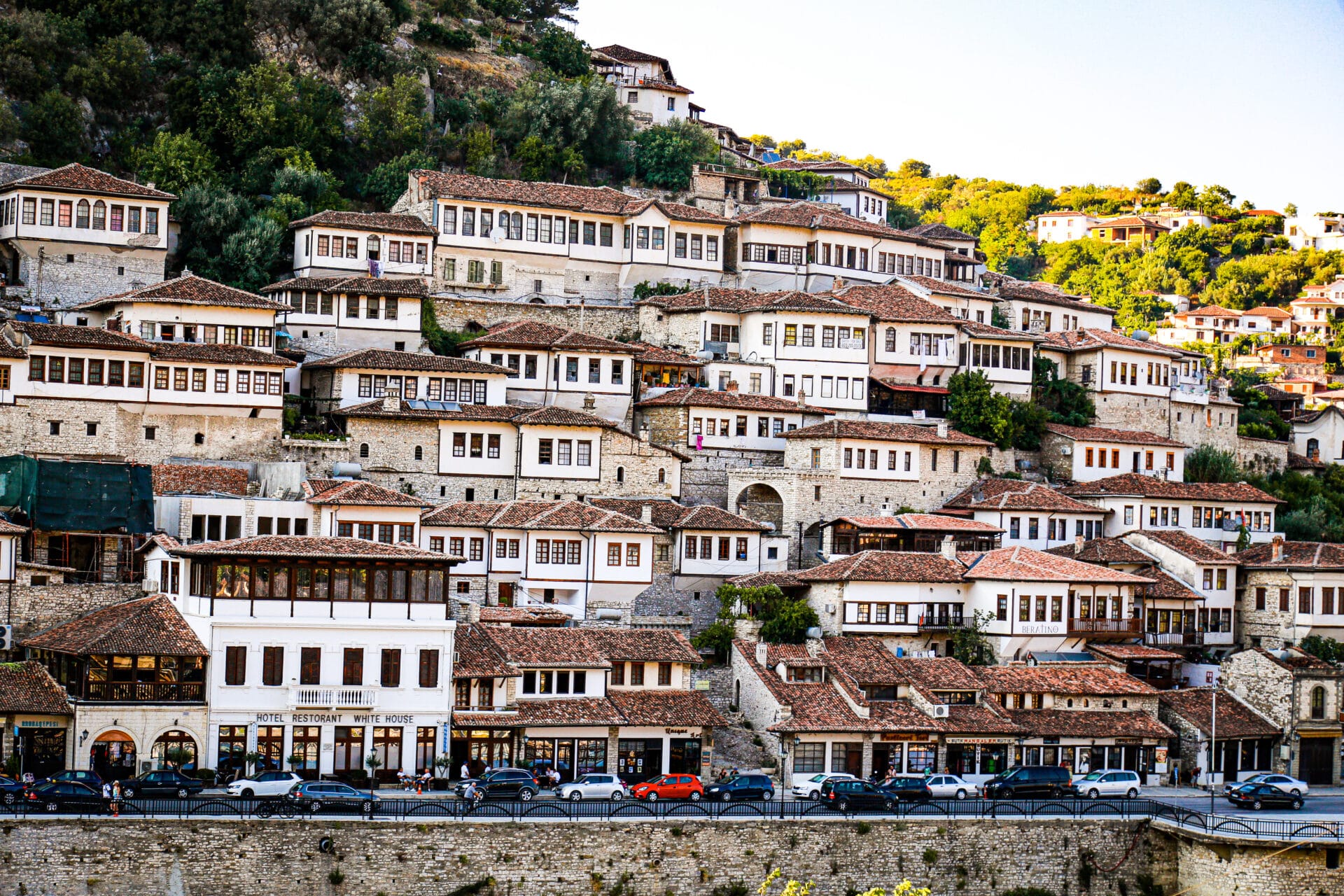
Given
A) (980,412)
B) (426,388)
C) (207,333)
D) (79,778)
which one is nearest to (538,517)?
(426,388)

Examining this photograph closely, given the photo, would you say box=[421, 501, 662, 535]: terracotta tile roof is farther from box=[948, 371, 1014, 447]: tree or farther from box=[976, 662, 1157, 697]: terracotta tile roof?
box=[948, 371, 1014, 447]: tree

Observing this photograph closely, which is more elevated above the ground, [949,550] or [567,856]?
[949,550]

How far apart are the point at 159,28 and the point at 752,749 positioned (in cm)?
4748

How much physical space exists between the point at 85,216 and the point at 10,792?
3103cm

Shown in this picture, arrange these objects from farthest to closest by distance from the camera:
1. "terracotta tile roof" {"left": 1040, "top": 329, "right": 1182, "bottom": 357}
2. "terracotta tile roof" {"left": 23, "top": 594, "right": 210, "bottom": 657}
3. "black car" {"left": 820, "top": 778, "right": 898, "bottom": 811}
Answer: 1. "terracotta tile roof" {"left": 1040, "top": 329, "right": 1182, "bottom": 357}
2. "black car" {"left": 820, "top": 778, "right": 898, "bottom": 811}
3. "terracotta tile roof" {"left": 23, "top": 594, "right": 210, "bottom": 657}

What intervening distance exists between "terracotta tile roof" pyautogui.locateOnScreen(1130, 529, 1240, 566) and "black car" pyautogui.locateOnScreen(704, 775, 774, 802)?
23.0m

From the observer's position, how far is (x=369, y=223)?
240 ft

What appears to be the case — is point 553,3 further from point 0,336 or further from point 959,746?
point 959,746

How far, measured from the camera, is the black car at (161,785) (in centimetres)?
4384

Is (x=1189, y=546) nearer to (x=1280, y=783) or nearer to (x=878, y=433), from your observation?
(x=878, y=433)

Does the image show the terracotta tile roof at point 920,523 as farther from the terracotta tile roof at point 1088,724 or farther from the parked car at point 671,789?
the parked car at point 671,789

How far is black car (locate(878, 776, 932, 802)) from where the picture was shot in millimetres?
49406

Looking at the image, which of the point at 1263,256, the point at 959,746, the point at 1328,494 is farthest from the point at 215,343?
the point at 1263,256

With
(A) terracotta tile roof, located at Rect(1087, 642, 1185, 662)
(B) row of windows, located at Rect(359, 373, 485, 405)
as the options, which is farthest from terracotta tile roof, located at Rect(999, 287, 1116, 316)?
(B) row of windows, located at Rect(359, 373, 485, 405)
